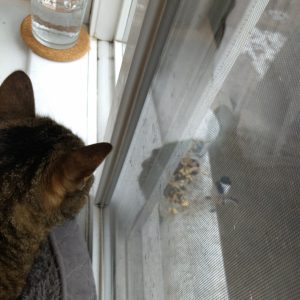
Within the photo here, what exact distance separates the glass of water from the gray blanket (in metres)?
0.68

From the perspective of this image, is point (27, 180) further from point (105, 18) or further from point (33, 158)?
point (105, 18)

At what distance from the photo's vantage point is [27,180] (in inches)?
26.3

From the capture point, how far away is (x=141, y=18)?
64cm

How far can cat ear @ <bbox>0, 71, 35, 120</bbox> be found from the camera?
757 millimetres

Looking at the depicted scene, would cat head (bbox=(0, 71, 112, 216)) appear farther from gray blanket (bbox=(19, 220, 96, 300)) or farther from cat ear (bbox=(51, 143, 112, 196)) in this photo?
gray blanket (bbox=(19, 220, 96, 300))

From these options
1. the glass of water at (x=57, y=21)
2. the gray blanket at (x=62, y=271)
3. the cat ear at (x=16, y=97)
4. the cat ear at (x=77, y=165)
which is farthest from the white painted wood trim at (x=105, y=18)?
the cat ear at (x=77, y=165)

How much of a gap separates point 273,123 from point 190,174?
25 cm

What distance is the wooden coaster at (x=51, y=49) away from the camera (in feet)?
4.27

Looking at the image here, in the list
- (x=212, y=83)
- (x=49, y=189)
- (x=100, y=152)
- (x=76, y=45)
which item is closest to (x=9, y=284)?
(x=49, y=189)

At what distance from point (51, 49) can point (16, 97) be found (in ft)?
1.94

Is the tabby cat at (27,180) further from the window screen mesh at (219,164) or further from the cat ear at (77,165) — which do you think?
the window screen mesh at (219,164)

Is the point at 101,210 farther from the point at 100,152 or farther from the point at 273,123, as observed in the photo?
the point at 273,123

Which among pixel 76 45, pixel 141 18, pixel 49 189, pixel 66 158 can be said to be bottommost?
pixel 76 45

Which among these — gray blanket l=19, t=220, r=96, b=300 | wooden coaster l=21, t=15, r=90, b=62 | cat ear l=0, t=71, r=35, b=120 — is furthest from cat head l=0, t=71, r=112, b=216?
wooden coaster l=21, t=15, r=90, b=62
